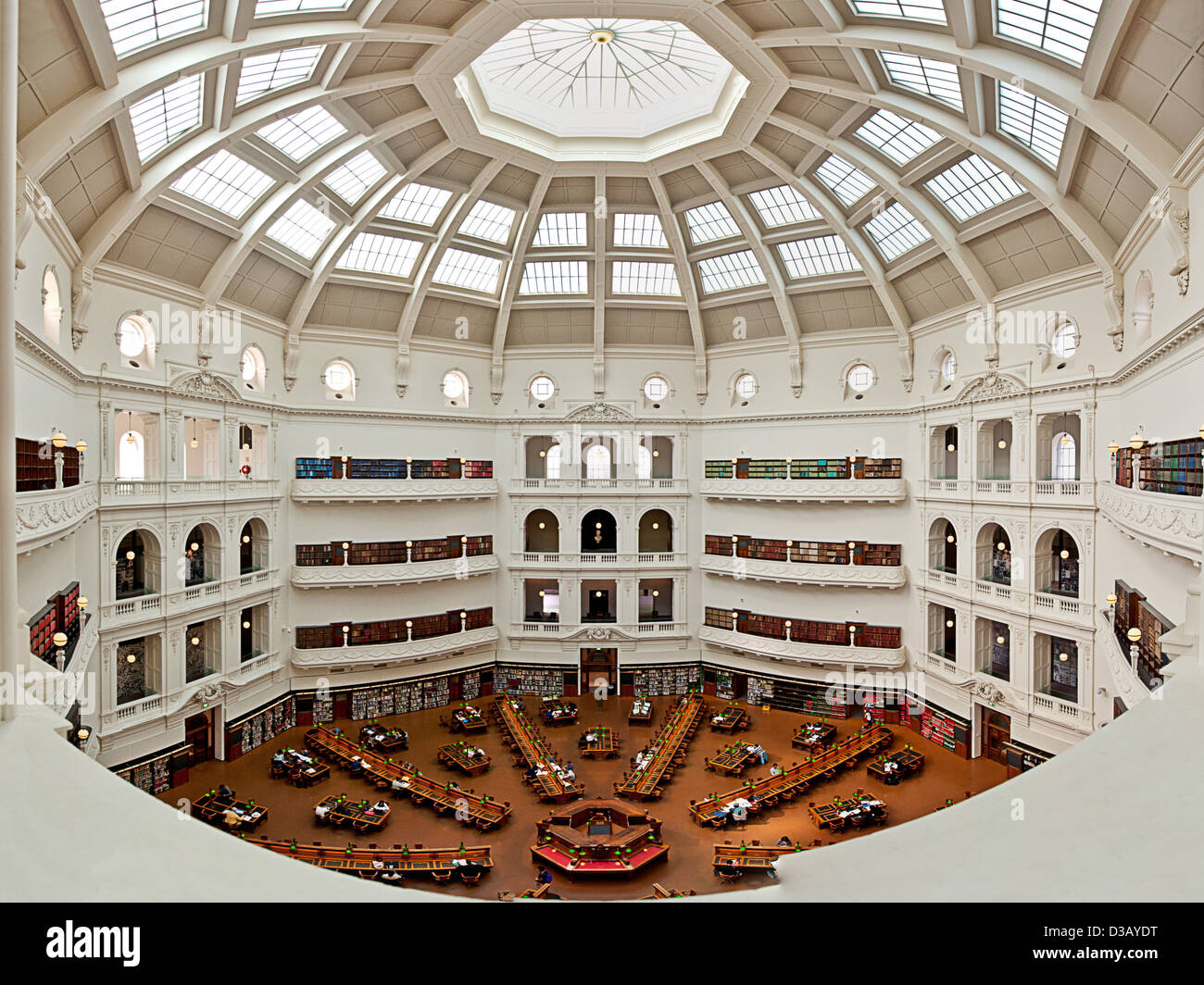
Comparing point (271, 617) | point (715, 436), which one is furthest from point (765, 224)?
point (271, 617)

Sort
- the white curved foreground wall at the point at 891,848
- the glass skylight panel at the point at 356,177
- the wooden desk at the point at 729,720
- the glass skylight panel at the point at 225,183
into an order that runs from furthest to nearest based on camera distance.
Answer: the wooden desk at the point at 729,720
the glass skylight panel at the point at 356,177
the glass skylight panel at the point at 225,183
the white curved foreground wall at the point at 891,848

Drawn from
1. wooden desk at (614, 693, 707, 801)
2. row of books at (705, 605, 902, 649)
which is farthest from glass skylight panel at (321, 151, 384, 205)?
wooden desk at (614, 693, 707, 801)

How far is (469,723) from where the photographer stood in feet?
89.5

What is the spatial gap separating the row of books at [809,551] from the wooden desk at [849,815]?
1046 cm

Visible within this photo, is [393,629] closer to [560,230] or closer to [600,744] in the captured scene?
[600,744]

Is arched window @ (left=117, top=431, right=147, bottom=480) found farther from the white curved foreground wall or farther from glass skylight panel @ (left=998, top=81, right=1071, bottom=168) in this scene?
glass skylight panel @ (left=998, top=81, right=1071, bottom=168)

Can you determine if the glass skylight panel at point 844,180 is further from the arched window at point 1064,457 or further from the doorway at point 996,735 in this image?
the doorway at point 996,735

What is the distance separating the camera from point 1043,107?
17.1 meters

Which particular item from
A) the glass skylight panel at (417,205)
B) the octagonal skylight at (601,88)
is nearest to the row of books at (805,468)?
the octagonal skylight at (601,88)

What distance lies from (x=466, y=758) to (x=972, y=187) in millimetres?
24482

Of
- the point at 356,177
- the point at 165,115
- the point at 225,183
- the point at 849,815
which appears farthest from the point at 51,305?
the point at 849,815

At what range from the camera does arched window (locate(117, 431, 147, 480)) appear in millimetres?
29969

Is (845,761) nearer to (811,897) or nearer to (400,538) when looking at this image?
(400,538)

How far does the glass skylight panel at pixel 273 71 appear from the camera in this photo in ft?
60.1
